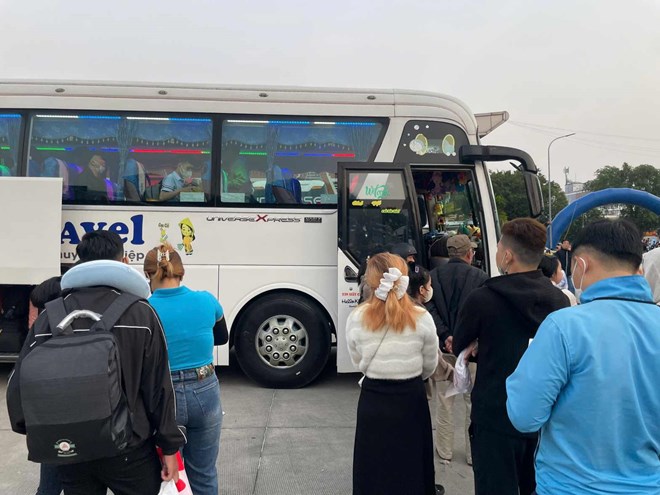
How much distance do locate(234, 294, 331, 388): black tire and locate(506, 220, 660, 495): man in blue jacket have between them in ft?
14.0

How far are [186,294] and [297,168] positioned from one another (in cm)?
348

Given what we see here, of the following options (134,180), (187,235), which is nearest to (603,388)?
(187,235)

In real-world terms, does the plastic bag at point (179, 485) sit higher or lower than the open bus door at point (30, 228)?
lower

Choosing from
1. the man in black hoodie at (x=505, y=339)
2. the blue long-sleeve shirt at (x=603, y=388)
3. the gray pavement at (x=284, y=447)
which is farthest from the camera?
the gray pavement at (x=284, y=447)

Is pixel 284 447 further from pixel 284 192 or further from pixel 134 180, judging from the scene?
Answer: pixel 134 180

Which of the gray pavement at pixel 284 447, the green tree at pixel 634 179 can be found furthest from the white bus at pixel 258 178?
the green tree at pixel 634 179

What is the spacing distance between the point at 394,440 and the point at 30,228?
4898mm

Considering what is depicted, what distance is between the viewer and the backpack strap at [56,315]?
193cm

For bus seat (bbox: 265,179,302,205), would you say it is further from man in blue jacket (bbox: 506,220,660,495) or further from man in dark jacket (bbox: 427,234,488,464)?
man in blue jacket (bbox: 506,220,660,495)

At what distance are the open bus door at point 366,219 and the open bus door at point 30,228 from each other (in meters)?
3.25

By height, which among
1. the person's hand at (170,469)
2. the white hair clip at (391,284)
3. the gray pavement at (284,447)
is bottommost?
the gray pavement at (284,447)

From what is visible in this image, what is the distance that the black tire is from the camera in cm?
589

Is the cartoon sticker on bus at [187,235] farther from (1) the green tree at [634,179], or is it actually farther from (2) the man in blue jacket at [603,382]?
(1) the green tree at [634,179]

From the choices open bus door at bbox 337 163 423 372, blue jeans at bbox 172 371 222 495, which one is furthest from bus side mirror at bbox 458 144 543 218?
blue jeans at bbox 172 371 222 495
